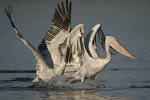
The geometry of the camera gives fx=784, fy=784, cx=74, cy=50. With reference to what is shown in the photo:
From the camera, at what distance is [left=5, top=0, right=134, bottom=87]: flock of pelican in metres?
14.9

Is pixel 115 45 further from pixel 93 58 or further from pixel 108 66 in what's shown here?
pixel 108 66

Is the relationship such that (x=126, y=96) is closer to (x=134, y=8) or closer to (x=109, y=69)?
(x=109, y=69)

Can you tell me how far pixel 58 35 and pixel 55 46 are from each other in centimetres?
25

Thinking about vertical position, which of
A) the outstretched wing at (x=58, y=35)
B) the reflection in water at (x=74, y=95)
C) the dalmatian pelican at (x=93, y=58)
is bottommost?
the reflection in water at (x=74, y=95)

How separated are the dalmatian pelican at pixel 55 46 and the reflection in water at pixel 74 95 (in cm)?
100

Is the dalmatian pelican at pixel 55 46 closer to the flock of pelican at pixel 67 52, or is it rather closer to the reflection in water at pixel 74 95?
the flock of pelican at pixel 67 52

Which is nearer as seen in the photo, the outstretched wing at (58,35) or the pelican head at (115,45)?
the pelican head at (115,45)

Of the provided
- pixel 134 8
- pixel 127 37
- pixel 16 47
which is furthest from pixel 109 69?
pixel 134 8

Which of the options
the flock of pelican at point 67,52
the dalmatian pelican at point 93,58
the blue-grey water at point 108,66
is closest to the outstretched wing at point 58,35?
the flock of pelican at point 67,52

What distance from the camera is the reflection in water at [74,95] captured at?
13367 millimetres

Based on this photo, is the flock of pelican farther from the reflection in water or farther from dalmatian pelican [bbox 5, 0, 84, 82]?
the reflection in water

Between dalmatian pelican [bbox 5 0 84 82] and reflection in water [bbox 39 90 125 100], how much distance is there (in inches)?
39.3

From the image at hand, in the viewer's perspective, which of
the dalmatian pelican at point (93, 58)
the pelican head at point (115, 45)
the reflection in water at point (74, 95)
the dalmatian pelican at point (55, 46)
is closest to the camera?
the reflection in water at point (74, 95)

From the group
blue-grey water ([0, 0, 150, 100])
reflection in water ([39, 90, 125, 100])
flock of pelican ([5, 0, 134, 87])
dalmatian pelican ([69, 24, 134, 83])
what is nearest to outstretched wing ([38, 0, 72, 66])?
flock of pelican ([5, 0, 134, 87])
